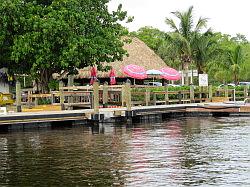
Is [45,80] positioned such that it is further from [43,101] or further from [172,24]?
[172,24]

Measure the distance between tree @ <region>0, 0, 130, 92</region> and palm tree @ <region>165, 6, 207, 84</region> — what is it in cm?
1043

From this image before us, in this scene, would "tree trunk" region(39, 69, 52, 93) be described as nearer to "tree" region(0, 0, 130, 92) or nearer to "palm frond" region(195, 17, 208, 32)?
"tree" region(0, 0, 130, 92)

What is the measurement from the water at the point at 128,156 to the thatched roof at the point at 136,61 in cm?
1524

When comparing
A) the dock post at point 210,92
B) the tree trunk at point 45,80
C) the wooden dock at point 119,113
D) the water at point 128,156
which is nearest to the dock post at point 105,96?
the wooden dock at point 119,113

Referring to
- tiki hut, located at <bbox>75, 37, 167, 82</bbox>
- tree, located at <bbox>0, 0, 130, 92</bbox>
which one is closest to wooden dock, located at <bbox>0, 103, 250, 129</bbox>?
tree, located at <bbox>0, 0, 130, 92</bbox>

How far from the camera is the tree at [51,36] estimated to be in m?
28.9

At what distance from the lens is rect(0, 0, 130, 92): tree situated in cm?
2891

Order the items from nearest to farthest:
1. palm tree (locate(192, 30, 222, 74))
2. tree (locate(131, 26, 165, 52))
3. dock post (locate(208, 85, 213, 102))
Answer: dock post (locate(208, 85, 213, 102)) → palm tree (locate(192, 30, 222, 74)) → tree (locate(131, 26, 165, 52))

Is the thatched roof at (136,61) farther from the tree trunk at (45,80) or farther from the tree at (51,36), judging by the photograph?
the tree at (51,36)

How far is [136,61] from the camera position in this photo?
138ft

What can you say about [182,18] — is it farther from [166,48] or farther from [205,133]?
[205,133]

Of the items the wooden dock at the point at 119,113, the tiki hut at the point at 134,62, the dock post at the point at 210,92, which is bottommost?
the wooden dock at the point at 119,113

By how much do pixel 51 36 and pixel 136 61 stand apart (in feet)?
45.4

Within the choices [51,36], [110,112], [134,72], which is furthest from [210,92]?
[51,36]
